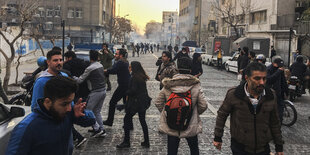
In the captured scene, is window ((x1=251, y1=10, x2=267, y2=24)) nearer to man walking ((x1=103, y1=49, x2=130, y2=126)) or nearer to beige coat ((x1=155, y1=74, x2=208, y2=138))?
man walking ((x1=103, y1=49, x2=130, y2=126))

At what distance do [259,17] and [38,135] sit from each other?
→ 3878cm

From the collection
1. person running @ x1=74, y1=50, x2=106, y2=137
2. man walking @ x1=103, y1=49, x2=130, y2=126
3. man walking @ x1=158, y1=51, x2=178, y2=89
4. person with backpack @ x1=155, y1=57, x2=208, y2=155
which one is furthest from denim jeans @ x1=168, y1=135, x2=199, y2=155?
man walking @ x1=158, y1=51, x2=178, y2=89

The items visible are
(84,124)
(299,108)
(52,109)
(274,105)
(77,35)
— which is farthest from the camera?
(77,35)

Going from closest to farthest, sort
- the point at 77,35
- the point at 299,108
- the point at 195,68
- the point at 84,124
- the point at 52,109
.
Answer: the point at 52,109 < the point at 84,124 < the point at 299,108 < the point at 195,68 < the point at 77,35

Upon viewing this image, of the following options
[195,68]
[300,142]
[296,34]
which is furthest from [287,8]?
[300,142]

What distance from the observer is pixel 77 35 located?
179 feet

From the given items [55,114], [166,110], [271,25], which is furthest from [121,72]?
[271,25]

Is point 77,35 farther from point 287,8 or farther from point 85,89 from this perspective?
point 85,89

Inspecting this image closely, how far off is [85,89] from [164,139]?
1.82 meters

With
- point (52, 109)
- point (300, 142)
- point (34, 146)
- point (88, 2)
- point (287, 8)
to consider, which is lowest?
point (300, 142)

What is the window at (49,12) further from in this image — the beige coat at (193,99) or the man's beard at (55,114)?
the man's beard at (55,114)

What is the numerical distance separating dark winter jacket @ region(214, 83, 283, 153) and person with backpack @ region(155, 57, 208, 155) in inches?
27.2

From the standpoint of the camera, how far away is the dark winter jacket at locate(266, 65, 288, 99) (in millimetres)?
7383

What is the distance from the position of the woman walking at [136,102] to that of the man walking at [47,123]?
3659mm
